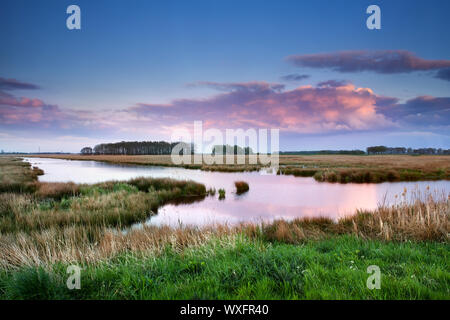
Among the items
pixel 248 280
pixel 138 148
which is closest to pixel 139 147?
pixel 138 148

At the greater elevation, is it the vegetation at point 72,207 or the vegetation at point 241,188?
the vegetation at point 72,207

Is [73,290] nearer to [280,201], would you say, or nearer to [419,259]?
[419,259]

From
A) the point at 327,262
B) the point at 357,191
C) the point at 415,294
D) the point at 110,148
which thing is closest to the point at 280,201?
the point at 357,191

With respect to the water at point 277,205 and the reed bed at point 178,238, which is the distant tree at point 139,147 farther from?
the reed bed at point 178,238

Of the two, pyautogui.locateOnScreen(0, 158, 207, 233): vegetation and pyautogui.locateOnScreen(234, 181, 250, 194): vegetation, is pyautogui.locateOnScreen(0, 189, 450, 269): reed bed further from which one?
pyautogui.locateOnScreen(234, 181, 250, 194): vegetation

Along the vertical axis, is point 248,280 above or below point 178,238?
above

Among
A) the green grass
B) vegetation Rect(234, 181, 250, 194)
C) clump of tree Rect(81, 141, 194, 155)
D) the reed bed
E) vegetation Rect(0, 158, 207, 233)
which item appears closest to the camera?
the green grass
